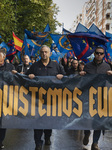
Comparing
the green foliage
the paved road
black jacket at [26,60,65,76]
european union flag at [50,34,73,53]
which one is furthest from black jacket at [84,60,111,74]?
the green foliage

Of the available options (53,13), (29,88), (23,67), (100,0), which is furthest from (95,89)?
(100,0)

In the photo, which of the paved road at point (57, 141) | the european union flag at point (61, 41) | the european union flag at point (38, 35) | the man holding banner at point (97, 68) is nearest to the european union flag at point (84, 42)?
the european union flag at point (61, 41)

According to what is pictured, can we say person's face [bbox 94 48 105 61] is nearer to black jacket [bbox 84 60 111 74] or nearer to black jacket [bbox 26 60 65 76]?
black jacket [bbox 84 60 111 74]

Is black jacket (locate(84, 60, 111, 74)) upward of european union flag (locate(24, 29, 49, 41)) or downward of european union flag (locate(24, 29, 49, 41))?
downward

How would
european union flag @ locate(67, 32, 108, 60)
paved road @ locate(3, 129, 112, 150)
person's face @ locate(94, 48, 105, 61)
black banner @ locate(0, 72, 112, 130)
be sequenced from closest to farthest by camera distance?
black banner @ locate(0, 72, 112, 130) < person's face @ locate(94, 48, 105, 61) < paved road @ locate(3, 129, 112, 150) < european union flag @ locate(67, 32, 108, 60)

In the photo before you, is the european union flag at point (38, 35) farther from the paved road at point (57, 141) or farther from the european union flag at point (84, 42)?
the paved road at point (57, 141)

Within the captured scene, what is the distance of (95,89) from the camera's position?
197 inches

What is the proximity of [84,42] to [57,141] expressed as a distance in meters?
A: 5.47

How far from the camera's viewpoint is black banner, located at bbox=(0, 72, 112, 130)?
4.92 meters

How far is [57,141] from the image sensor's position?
19.1ft

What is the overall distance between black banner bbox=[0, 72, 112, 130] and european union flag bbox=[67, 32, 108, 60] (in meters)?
5.66

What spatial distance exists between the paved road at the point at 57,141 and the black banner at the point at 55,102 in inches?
23.5

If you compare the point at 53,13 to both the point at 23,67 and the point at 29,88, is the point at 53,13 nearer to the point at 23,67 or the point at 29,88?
the point at 23,67

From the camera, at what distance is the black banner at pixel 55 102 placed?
16.1ft
